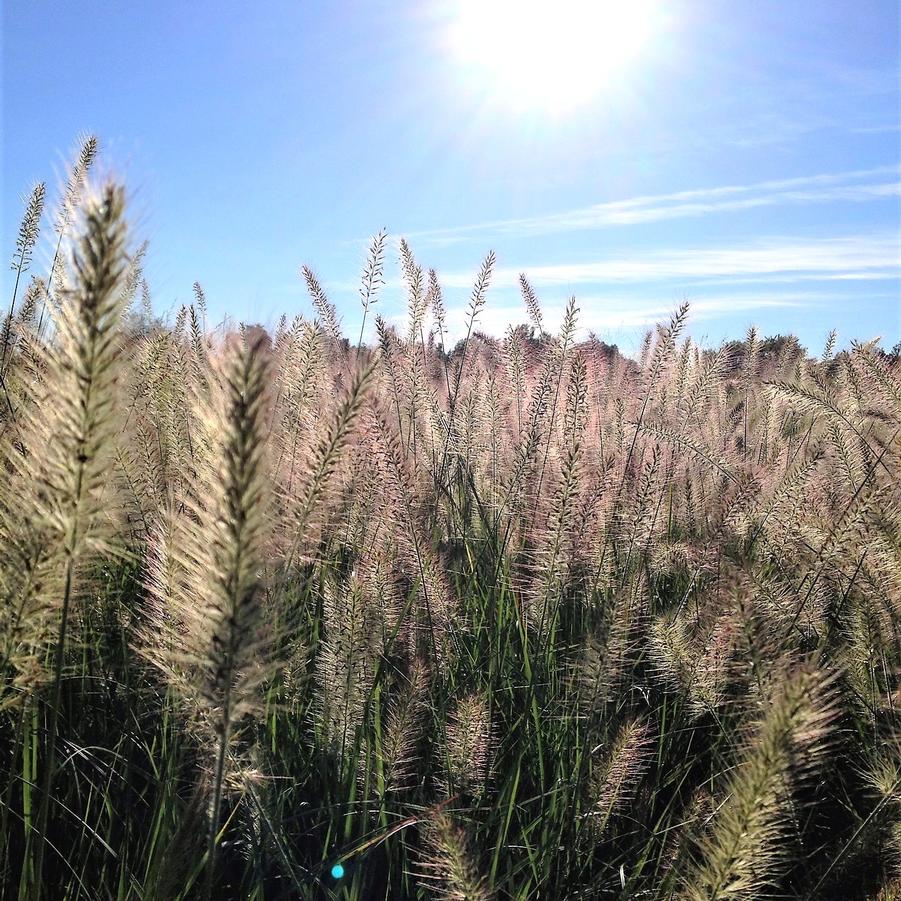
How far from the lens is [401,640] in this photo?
8.52 feet

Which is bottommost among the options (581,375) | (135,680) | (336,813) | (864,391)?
(336,813)

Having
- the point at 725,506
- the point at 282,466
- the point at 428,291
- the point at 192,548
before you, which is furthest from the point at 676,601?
the point at 192,548

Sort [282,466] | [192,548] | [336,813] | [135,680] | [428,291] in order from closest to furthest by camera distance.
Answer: [192,548]
[336,813]
[135,680]
[282,466]
[428,291]

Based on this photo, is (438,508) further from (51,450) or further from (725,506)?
(51,450)

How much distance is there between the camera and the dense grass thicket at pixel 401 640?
1228mm

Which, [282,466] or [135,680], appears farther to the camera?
[282,466]

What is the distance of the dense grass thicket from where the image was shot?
4.03 ft

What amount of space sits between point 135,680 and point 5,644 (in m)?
1.05

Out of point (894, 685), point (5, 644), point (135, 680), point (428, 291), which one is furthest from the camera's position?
point (428, 291)

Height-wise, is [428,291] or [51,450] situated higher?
[428,291]

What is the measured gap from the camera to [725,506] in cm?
282

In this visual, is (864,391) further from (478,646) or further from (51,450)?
(51,450)

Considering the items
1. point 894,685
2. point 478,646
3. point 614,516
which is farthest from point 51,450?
point 894,685

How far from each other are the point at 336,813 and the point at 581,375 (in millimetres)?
1624
